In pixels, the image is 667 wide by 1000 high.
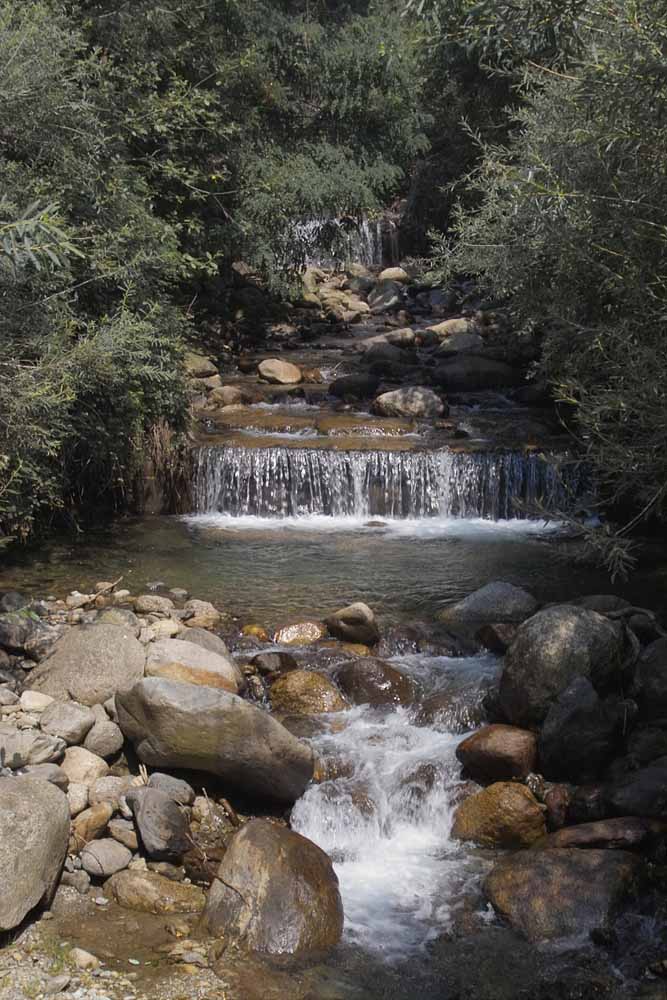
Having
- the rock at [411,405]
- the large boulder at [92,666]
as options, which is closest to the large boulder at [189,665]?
the large boulder at [92,666]

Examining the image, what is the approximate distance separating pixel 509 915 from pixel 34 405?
5.61 meters

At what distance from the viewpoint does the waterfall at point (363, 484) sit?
43.2ft

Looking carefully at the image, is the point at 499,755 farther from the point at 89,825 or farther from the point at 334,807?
the point at 89,825

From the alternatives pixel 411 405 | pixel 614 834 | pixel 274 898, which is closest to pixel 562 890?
pixel 614 834

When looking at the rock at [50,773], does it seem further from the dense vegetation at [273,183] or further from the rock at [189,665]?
the dense vegetation at [273,183]

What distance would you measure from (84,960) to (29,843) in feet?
2.11

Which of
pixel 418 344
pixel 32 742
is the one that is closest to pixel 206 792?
pixel 32 742

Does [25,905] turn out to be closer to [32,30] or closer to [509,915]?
[509,915]

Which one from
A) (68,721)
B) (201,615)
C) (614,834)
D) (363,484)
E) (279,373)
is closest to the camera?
(614,834)

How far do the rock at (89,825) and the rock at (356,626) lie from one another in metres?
3.13

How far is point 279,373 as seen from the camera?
17359 millimetres

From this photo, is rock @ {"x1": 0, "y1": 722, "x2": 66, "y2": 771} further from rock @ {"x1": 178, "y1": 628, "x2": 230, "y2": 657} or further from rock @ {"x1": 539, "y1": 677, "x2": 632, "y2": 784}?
rock @ {"x1": 539, "y1": 677, "x2": 632, "y2": 784}

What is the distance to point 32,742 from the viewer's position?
6.24 metres

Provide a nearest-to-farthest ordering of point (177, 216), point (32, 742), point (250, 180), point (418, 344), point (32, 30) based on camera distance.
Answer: point (32, 742), point (32, 30), point (177, 216), point (250, 180), point (418, 344)
